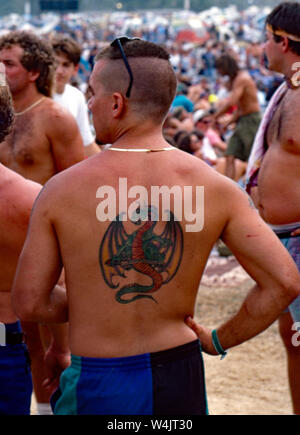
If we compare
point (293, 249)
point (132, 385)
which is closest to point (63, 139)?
point (293, 249)

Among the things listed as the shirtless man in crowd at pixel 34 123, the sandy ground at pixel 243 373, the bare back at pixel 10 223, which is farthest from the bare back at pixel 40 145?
the bare back at pixel 10 223

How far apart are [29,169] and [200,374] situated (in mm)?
2267

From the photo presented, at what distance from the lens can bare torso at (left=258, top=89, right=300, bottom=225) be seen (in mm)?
3381

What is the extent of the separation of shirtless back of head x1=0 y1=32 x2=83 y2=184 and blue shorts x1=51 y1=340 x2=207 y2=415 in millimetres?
2203

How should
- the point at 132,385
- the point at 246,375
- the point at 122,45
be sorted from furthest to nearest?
1. the point at 246,375
2. the point at 122,45
3. the point at 132,385

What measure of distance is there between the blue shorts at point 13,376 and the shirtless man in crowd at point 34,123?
69.6 inches

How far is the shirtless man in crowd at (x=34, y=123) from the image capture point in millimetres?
4125

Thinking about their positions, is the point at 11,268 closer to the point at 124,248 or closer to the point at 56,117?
the point at 124,248

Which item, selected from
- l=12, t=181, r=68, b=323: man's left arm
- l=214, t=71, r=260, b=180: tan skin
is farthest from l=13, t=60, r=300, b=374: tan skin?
l=214, t=71, r=260, b=180: tan skin

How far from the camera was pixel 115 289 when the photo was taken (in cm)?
206

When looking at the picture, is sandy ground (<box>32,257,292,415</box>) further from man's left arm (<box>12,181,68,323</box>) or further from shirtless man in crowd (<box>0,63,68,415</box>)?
man's left arm (<box>12,181,68,323</box>)

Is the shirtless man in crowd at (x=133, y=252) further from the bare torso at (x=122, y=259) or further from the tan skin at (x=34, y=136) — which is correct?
the tan skin at (x=34, y=136)

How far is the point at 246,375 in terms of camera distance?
4.83 metres

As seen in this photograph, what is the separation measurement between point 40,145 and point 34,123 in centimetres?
14
